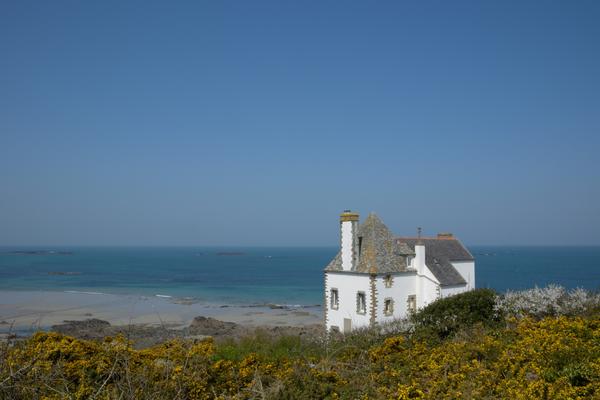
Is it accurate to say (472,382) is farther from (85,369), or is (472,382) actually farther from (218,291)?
(218,291)

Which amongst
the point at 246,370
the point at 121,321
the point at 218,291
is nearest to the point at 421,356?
the point at 246,370

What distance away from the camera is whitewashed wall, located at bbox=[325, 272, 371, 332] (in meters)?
28.3

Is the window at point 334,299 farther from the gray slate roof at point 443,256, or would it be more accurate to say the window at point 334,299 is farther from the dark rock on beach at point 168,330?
the dark rock on beach at point 168,330

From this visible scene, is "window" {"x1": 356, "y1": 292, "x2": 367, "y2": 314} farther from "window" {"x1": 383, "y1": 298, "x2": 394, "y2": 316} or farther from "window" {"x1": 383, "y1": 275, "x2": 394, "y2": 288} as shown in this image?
"window" {"x1": 383, "y1": 275, "x2": 394, "y2": 288}

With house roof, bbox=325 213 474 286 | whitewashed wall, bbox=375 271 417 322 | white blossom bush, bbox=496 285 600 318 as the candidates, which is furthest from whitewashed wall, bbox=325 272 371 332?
white blossom bush, bbox=496 285 600 318

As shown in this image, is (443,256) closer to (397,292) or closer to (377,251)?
(397,292)

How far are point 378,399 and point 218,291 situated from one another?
2699 inches

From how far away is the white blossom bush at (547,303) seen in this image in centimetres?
1527

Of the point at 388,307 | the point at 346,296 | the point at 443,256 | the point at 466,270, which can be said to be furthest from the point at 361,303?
the point at 466,270

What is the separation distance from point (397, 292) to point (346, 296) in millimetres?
2802

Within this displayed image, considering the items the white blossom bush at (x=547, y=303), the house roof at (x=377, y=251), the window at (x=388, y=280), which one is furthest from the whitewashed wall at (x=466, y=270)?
the white blossom bush at (x=547, y=303)

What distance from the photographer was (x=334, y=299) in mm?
29922

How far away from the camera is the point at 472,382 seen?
8414mm

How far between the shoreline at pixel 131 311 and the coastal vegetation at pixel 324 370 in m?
30.7
